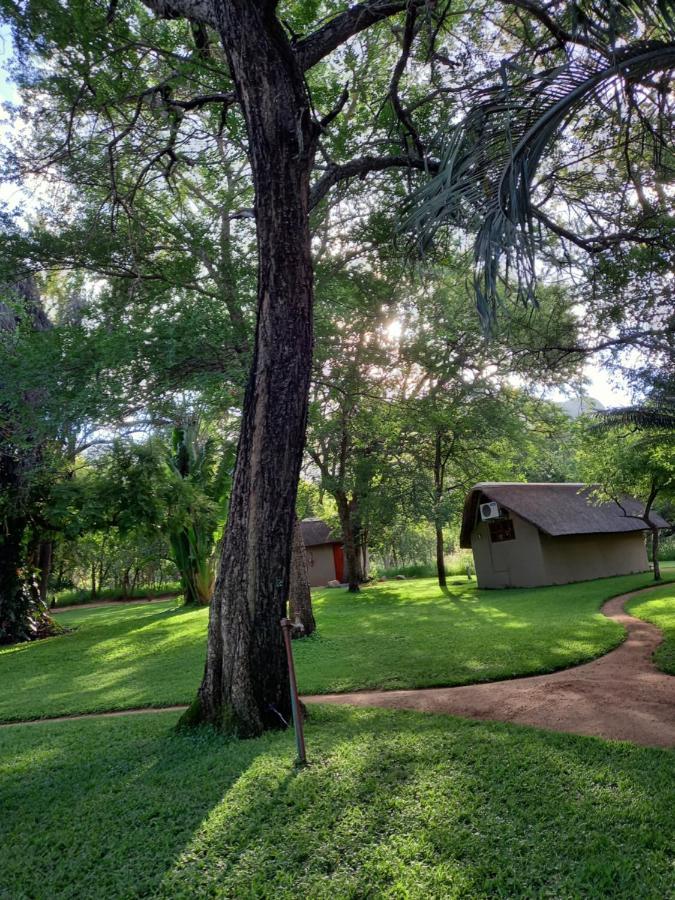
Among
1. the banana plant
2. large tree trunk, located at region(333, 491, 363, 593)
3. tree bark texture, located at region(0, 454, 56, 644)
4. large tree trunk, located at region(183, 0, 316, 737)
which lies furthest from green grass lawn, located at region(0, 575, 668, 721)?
large tree trunk, located at region(333, 491, 363, 593)

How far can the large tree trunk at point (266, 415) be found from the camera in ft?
16.1

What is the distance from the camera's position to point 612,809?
3129 millimetres

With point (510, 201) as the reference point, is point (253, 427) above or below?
below

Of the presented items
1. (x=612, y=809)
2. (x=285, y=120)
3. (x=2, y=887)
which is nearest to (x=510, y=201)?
(x=285, y=120)

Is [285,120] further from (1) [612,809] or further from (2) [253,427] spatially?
(1) [612,809]

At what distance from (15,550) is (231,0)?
47.5 ft

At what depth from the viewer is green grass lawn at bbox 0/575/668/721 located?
7449 mm

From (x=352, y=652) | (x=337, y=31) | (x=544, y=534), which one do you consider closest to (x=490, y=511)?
(x=544, y=534)

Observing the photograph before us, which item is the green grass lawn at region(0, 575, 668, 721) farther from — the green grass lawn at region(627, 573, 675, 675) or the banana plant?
the banana plant

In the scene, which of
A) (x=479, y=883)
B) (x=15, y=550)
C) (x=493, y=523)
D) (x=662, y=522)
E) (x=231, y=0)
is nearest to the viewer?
(x=479, y=883)

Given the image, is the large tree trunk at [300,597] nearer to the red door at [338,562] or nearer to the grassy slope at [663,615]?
the grassy slope at [663,615]

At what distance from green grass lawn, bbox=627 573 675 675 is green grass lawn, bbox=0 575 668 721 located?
746mm

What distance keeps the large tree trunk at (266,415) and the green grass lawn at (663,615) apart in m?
4.79

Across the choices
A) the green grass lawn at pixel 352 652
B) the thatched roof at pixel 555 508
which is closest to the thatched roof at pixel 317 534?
the thatched roof at pixel 555 508
